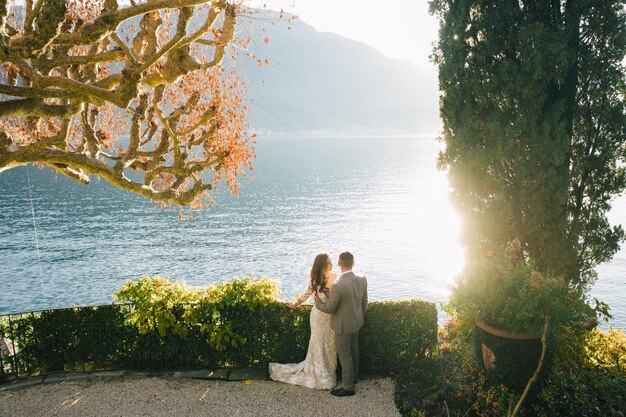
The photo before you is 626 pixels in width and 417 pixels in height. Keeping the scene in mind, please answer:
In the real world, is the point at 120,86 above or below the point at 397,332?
above

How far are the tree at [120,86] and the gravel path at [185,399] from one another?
12.8ft

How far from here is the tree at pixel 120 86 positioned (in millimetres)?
6980

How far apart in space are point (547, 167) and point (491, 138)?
58.8 inches

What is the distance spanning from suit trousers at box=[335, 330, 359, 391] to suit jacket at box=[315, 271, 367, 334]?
186 millimetres

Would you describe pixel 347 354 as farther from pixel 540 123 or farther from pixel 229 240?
pixel 229 240

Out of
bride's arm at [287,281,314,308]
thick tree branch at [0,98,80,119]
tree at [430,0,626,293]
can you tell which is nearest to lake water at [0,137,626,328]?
tree at [430,0,626,293]

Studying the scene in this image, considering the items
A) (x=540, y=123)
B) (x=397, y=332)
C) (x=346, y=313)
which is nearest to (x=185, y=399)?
(x=346, y=313)

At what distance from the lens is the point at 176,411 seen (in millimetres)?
7891

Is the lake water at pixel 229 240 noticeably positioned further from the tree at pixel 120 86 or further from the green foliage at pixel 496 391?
the tree at pixel 120 86

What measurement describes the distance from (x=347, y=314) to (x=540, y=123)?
7236 mm

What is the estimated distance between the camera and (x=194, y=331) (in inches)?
362

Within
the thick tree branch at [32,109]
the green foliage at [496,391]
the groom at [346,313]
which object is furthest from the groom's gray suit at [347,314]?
the thick tree branch at [32,109]

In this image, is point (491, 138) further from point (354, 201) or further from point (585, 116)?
point (354, 201)

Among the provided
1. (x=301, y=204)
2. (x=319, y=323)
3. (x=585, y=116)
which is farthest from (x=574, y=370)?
(x=301, y=204)
